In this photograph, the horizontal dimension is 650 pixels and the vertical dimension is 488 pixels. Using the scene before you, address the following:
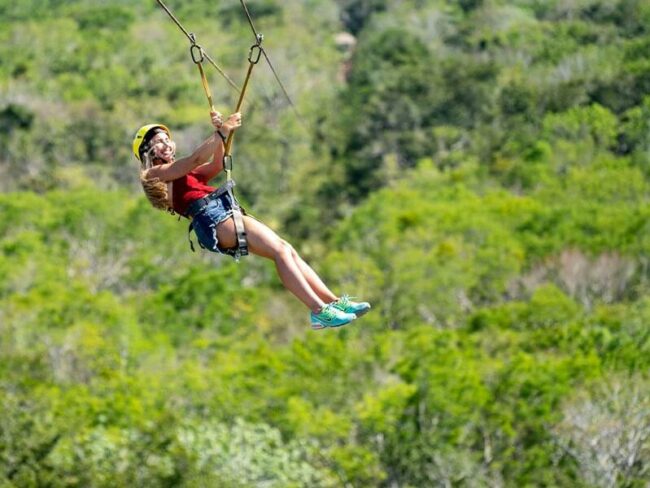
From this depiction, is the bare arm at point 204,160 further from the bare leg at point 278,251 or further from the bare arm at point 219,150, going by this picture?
the bare leg at point 278,251

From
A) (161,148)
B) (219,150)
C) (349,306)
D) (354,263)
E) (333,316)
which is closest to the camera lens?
(219,150)

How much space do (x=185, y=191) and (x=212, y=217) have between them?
294mm

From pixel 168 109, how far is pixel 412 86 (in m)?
13.4

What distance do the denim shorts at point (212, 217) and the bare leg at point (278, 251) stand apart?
0.13 feet

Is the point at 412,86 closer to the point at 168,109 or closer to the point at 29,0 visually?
the point at 168,109

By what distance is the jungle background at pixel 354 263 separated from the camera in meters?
27.9

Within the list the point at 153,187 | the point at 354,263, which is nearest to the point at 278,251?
the point at 153,187

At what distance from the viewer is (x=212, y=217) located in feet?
29.9

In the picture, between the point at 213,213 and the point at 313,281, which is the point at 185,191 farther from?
the point at 313,281

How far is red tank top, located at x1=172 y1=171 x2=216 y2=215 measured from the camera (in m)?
9.24

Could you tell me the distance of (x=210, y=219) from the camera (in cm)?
913

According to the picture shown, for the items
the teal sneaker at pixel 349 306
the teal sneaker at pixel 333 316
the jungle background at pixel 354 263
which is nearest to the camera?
the teal sneaker at pixel 333 316

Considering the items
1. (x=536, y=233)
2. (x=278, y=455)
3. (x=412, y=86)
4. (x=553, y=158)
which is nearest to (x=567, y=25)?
(x=412, y=86)

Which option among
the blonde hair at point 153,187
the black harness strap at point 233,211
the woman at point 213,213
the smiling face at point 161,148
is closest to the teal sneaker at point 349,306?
the woman at point 213,213
